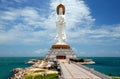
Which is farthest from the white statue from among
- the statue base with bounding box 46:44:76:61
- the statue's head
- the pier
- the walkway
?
the pier

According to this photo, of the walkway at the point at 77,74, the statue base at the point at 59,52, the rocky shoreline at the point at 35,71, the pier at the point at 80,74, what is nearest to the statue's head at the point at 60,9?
the statue base at the point at 59,52

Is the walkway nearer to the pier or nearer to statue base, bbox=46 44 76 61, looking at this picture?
the pier

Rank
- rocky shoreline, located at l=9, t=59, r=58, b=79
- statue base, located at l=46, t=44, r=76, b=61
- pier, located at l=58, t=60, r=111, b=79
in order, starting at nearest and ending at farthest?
pier, located at l=58, t=60, r=111, b=79 < rocky shoreline, located at l=9, t=59, r=58, b=79 < statue base, located at l=46, t=44, r=76, b=61

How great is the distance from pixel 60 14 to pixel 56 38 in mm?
7476

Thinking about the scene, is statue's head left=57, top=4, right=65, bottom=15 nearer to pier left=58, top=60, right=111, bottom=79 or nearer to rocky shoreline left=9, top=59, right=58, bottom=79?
rocky shoreline left=9, top=59, right=58, bottom=79

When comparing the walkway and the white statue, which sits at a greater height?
the white statue

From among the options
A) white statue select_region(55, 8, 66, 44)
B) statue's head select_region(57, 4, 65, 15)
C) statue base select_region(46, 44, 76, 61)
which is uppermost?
statue's head select_region(57, 4, 65, 15)

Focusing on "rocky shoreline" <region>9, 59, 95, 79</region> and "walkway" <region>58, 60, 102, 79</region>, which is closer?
"walkway" <region>58, 60, 102, 79</region>

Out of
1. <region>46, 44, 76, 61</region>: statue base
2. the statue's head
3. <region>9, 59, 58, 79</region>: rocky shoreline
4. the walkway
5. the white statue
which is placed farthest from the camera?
the statue's head

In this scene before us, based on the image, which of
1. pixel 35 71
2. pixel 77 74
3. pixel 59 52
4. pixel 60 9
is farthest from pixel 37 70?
pixel 60 9

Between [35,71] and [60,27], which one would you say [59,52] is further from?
[35,71]

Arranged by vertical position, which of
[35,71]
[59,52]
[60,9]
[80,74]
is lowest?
[80,74]

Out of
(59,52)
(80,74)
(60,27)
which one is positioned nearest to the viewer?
(80,74)

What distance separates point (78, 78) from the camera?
94.1 feet
